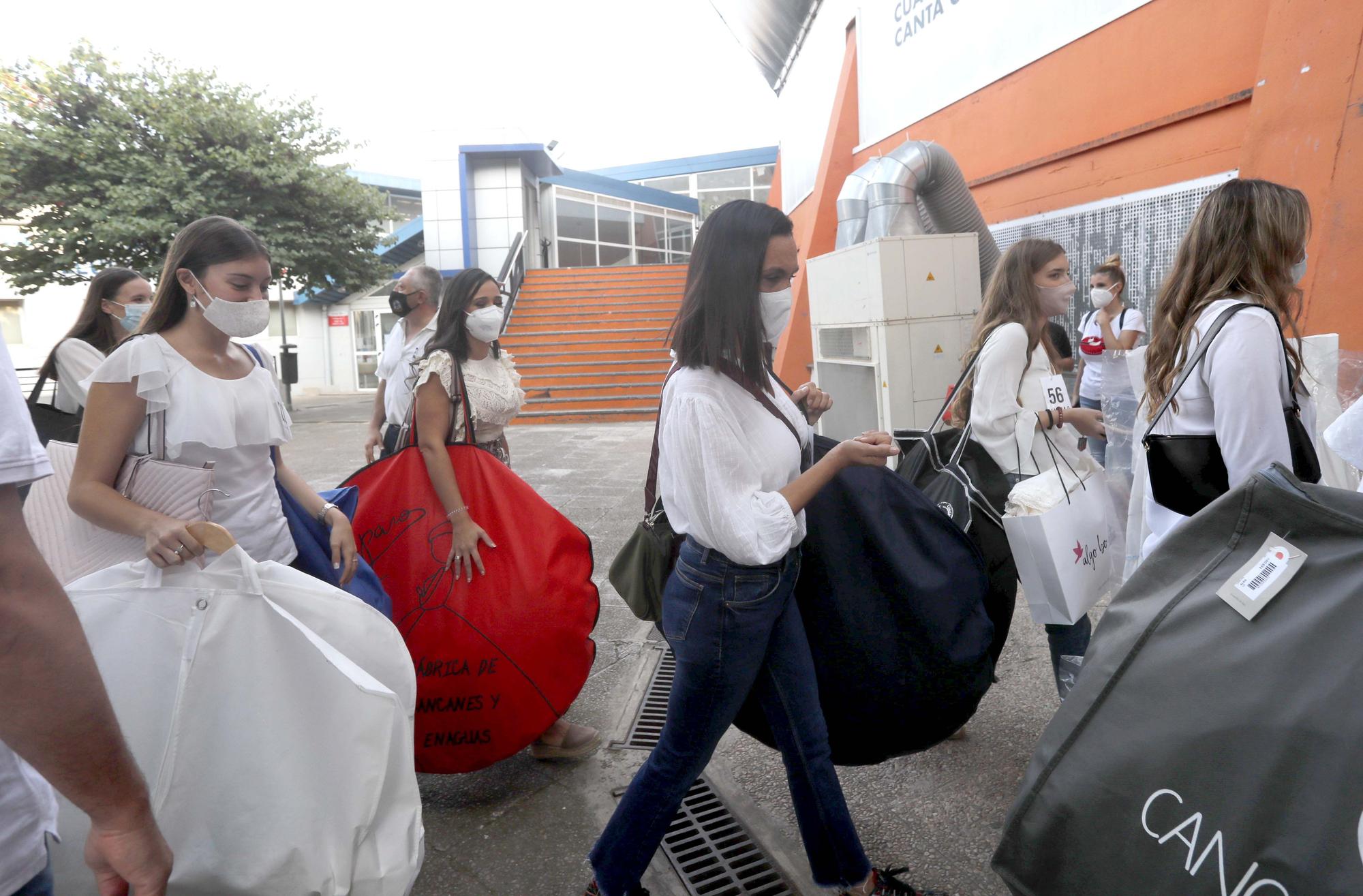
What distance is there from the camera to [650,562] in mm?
2207

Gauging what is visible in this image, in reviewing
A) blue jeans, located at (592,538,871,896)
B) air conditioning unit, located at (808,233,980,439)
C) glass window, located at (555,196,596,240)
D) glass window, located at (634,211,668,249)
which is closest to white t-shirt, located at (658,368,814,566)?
blue jeans, located at (592,538,871,896)

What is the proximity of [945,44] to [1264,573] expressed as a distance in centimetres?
862

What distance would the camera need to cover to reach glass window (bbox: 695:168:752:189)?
30.8m

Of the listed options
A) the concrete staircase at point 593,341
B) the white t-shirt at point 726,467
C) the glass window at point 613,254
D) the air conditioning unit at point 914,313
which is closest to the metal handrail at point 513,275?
the concrete staircase at point 593,341

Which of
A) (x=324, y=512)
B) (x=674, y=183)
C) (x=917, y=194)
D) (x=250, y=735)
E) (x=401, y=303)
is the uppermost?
(x=674, y=183)

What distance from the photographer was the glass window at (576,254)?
25.1 meters

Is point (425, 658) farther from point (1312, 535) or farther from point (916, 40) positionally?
point (916, 40)

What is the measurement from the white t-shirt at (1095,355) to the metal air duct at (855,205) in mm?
2306

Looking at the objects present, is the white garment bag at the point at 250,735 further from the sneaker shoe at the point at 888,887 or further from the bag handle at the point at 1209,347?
the bag handle at the point at 1209,347

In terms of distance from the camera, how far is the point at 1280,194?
2270 millimetres

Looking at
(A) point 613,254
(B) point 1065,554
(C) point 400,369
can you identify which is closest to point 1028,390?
(B) point 1065,554

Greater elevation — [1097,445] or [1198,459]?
[1198,459]

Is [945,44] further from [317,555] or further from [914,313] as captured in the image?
[317,555]

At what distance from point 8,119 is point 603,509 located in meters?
14.4
